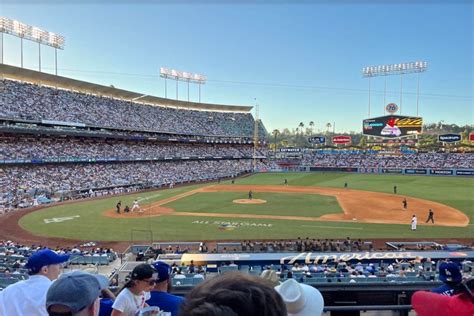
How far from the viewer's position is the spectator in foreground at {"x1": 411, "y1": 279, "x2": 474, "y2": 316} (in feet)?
Answer: 9.02

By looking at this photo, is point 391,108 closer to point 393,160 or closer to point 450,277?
point 393,160

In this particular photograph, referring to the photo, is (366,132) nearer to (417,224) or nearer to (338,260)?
(417,224)

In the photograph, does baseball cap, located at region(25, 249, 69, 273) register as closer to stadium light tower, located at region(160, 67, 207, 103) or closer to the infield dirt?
the infield dirt

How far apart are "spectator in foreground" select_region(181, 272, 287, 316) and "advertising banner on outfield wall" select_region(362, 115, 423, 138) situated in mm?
76844

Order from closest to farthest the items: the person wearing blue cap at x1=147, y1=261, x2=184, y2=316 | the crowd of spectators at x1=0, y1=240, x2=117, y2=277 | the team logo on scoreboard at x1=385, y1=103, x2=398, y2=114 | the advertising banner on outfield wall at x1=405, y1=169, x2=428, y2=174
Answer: the person wearing blue cap at x1=147, y1=261, x2=184, y2=316 < the crowd of spectators at x1=0, y1=240, x2=117, y2=277 < the advertising banner on outfield wall at x1=405, y1=169, x2=428, y2=174 < the team logo on scoreboard at x1=385, y1=103, x2=398, y2=114

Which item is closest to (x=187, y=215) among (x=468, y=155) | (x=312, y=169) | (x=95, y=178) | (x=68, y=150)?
(x=95, y=178)

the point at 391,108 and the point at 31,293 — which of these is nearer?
the point at 31,293

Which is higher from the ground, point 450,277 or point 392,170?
point 450,277

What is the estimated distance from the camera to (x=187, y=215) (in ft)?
105

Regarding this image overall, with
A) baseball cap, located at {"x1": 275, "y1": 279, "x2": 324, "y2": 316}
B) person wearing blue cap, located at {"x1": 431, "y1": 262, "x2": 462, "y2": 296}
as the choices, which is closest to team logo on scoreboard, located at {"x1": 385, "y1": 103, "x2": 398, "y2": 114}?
person wearing blue cap, located at {"x1": 431, "y1": 262, "x2": 462, "y2": 296}

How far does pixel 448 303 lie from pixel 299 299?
1.49 meters

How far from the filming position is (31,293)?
3494 mm

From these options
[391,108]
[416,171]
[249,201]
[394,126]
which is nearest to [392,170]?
[416,171]

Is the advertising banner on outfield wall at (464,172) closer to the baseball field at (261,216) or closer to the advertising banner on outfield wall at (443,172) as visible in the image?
the advertising banner on outfield wall at (443,172)
